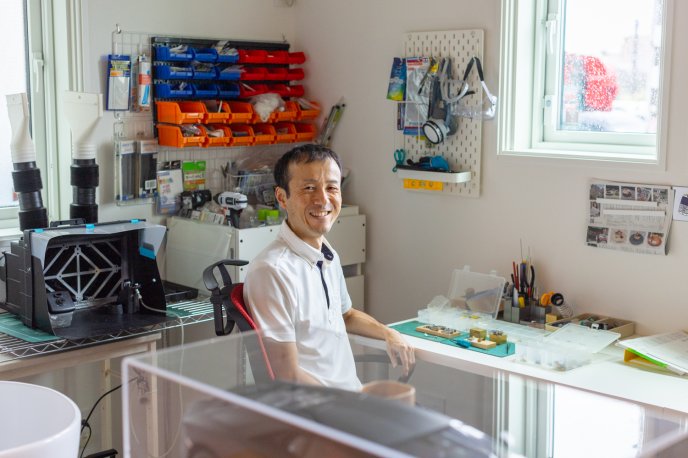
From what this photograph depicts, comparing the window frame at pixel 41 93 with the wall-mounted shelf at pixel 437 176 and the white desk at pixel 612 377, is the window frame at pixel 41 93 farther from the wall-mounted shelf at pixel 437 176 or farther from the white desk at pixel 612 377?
the white desk at pixel 612 377

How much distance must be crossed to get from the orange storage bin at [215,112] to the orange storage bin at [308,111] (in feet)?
1.29

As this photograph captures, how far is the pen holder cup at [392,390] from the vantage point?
1059mm

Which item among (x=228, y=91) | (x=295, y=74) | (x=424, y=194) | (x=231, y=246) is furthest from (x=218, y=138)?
(x=424, y=194)

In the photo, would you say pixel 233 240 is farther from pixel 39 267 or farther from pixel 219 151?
pixel 39 267

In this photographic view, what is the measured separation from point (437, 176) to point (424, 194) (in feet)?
0.73

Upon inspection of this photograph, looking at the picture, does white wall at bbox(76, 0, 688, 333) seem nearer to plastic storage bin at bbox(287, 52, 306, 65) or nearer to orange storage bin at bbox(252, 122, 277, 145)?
plastic storage bin at bbox(287, 52, 306, 65)

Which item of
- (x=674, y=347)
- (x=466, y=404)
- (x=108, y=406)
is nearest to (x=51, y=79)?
(x=108, y=406)

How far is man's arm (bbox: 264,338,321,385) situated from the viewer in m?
1.15

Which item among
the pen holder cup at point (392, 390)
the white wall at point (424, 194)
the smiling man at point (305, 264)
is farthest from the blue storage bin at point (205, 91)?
the pen holder cup at point (392, 390)

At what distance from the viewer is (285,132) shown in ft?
12.4

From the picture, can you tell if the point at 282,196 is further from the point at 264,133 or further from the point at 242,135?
the point at 264,133

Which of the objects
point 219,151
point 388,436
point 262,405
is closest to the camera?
point 388,436

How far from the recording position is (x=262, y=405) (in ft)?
3.37

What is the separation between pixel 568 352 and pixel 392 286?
126 cm
